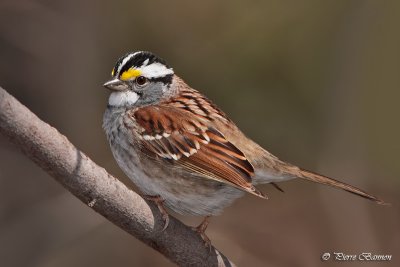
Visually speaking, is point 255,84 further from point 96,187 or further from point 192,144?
point 96,187

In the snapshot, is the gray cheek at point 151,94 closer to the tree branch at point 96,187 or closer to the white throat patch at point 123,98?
the white throat patch at point 123,98

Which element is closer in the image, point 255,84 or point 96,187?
point 96,187

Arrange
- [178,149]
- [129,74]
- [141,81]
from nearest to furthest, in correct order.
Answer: [178,149] → [129,74] → [141,81]

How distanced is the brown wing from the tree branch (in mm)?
499

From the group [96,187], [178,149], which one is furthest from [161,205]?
[96,187]

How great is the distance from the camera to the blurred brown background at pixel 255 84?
26.6 feet

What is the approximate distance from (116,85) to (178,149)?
0.56 m

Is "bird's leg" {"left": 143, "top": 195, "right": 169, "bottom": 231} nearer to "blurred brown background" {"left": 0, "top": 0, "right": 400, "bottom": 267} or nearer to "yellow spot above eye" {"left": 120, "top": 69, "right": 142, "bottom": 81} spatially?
"yellow spot above eye" {"left": 120, "top": 69, "right": 142, "bottom": 81}

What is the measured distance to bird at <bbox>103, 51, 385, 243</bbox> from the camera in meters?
4.35

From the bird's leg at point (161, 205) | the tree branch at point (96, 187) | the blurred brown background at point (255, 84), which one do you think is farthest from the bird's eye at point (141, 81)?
the blurred brown background at point (255, 84)

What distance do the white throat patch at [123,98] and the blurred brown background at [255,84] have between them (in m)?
3.42

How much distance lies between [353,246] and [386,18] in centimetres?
271

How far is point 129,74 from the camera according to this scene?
15.2 ft

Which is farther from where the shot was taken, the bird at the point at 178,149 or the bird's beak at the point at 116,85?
the bird's beak at the point at 116,85
